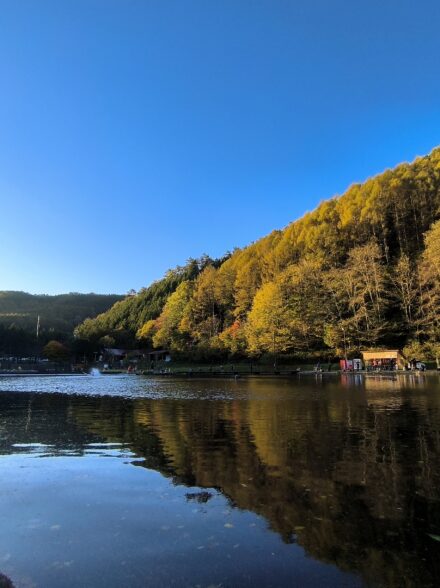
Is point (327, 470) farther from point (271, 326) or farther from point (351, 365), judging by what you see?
point (271, 326)

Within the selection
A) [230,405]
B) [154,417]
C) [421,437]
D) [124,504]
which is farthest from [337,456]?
[230,405]

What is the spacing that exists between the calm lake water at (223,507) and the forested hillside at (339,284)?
4339cm

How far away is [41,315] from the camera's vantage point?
155500 mm

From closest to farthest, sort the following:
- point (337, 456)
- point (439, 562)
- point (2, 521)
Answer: point (439, 562)
point (2, 521)
point (337, 456)

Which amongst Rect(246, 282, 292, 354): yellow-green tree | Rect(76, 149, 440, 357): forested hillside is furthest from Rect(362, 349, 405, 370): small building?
Rect(246, 282, 292, 354): yellow-green tree

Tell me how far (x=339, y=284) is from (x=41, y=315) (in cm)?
12346

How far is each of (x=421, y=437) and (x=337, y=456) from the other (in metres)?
2.89

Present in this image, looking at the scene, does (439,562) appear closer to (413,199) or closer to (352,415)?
(352,415)

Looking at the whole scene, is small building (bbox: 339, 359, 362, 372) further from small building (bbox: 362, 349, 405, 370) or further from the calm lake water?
the calm lake water

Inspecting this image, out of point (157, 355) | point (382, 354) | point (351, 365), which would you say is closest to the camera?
point (382, 354)

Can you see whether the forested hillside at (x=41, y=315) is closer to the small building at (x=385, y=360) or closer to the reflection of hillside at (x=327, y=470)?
the small building at (x=385, y=360)

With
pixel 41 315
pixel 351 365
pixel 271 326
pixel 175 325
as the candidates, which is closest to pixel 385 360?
pixel 351 365

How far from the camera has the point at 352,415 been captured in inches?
573

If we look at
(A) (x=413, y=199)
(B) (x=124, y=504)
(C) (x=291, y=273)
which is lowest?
(B) (x=124, y=504)
